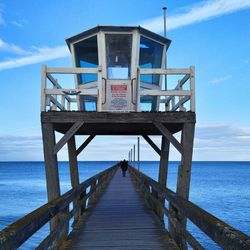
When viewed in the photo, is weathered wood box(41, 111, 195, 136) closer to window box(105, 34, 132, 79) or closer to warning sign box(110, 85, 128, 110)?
warning sign box(110, 85, 128, 110)

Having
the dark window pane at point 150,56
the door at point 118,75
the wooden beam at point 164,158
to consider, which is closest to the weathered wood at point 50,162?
the door at point 118,75

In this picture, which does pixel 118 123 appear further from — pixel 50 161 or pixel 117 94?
pixel 50 161

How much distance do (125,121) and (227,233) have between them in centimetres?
546

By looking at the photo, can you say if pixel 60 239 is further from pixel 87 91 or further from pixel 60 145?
pixel 87 91

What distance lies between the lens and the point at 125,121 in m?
8.20

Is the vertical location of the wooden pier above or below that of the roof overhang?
below

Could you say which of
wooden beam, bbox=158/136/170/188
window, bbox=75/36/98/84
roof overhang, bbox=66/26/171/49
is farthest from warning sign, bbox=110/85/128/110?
wooden beam, bbox=158/136/170/188

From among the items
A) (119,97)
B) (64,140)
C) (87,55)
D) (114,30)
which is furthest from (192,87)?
(87,55)

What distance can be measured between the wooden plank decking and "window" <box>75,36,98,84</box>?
371 centimetres

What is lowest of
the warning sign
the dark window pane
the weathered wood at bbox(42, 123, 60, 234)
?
the weathered wood at bbox(42, 123, 60, 234)

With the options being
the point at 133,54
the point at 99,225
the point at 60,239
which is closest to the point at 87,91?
the point at 133,54

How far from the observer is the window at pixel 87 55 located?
31.5 ft

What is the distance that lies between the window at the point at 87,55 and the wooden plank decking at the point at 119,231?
3.71 meters

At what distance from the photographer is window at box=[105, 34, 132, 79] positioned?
30.7 ft
